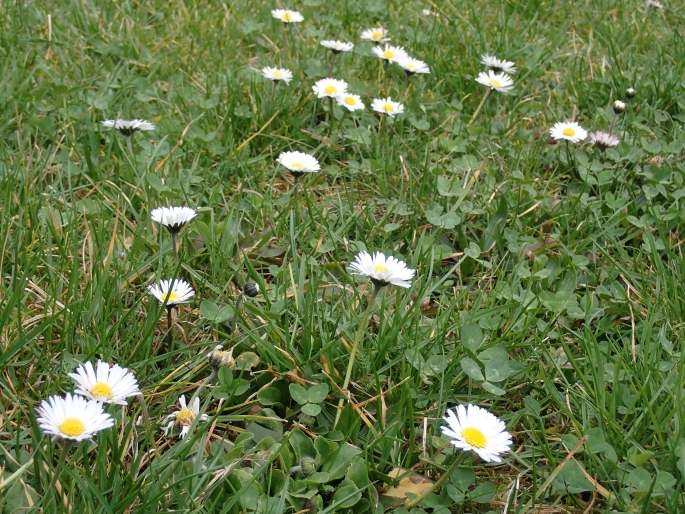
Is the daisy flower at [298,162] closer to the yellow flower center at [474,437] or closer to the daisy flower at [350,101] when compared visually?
the daisy flower at [350,101]

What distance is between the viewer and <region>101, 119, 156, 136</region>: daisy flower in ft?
7.95

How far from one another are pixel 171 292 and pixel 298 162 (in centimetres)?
75

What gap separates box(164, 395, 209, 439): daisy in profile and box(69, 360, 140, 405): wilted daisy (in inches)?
5.2

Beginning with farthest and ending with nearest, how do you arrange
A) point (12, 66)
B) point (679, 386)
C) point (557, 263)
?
point (12, 66) → point (557, 263) → point (679, 386)

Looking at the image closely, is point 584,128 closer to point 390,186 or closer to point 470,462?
point 390,186

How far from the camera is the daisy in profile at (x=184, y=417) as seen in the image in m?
1.53

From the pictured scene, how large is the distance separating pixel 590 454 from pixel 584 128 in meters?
1.64

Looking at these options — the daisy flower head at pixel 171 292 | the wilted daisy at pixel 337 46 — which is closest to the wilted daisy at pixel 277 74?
the wilted daisy at pixel 337 46

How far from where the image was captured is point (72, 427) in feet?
4.13

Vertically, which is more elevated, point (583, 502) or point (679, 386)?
point (679, 386)

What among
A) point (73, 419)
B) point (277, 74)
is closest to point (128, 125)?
point (277, 74)

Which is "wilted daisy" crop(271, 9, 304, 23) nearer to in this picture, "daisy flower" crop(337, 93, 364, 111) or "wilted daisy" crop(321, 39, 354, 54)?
"wilted daisy" crop(321, 39, 354, 54)

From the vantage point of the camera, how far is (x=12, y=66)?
279cm

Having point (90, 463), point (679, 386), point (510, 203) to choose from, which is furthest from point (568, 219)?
point (90, 463)
